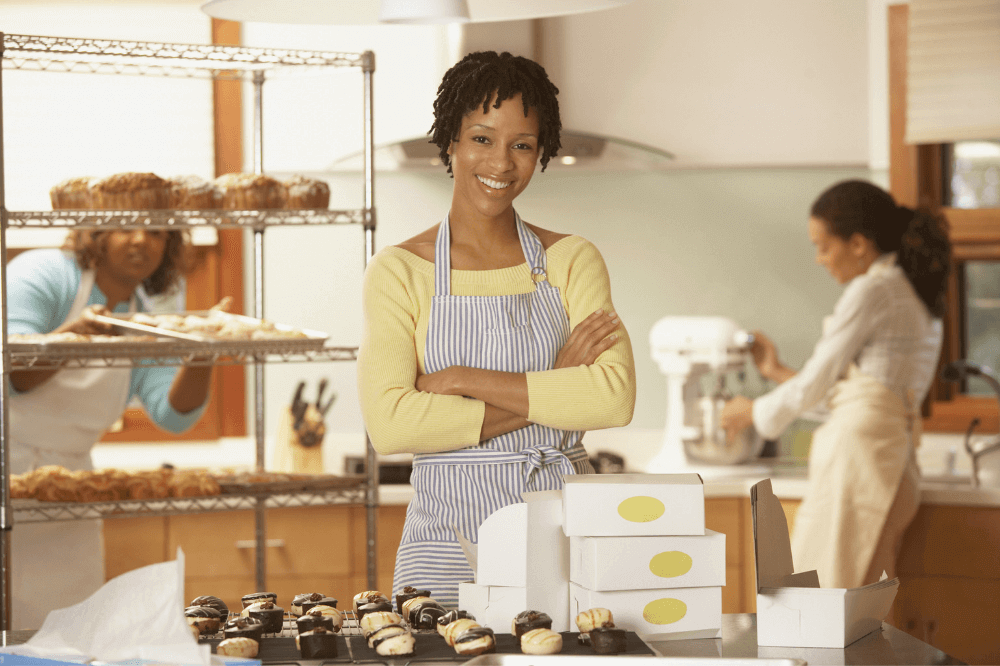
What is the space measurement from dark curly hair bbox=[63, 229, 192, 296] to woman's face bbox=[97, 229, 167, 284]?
2 cm

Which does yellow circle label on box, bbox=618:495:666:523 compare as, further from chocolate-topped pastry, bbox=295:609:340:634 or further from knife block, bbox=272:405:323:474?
knife block, bbox=272:405:323:474

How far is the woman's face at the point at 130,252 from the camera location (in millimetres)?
2533

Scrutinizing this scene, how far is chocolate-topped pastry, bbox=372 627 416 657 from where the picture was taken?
3.50 feet

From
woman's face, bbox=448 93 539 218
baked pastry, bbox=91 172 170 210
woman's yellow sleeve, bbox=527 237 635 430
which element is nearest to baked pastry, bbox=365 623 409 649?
woman's yellow sleeve, bbox=527 237 635 430

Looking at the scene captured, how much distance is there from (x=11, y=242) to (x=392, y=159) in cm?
111

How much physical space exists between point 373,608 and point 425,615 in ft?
0.19

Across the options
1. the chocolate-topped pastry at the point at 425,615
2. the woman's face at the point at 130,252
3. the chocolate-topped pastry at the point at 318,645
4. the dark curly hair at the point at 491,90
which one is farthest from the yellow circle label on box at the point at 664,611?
the woman's face at the point at 130,252

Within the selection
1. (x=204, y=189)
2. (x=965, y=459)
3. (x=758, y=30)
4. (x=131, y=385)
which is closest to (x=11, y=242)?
(x=131, y=385)

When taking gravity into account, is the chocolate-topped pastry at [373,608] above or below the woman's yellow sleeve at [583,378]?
below

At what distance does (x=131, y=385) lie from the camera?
2.70m

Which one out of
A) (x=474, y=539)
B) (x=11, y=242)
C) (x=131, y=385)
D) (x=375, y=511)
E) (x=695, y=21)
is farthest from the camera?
(x=695, y=21)

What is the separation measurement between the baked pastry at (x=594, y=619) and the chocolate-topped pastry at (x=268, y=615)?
325 millimetres

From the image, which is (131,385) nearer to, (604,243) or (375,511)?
(375,511)

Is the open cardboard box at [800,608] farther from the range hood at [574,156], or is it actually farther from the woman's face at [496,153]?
the range hood at [574,156]
